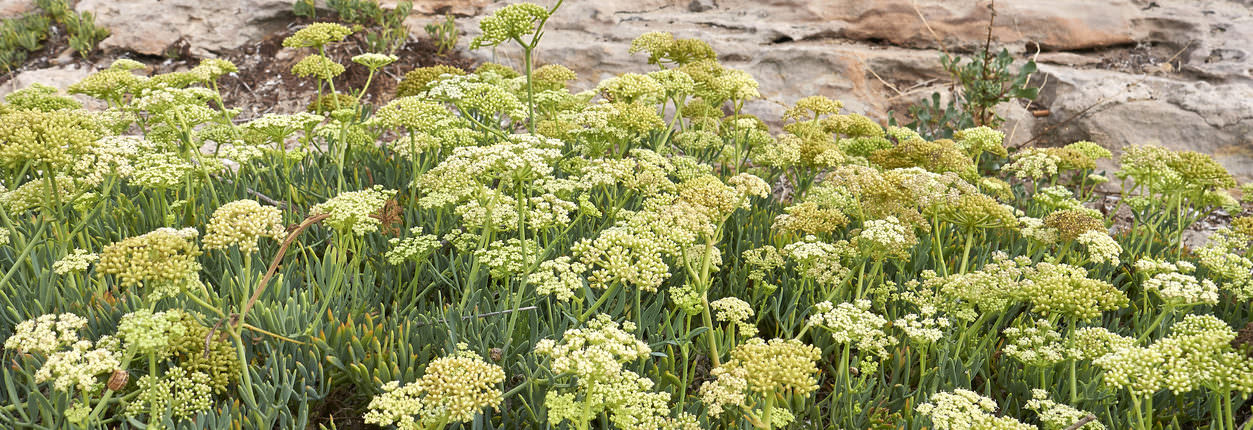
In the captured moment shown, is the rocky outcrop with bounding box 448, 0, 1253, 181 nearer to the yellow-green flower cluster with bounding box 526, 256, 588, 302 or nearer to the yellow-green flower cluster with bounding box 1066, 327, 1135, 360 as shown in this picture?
the yellow-green flower cluster with bounding box 1066, 327, 1135, 360

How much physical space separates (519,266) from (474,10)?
805 cm

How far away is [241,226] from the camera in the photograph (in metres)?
2.10

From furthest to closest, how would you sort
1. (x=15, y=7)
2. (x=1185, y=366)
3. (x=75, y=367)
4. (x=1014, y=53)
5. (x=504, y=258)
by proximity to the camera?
(x=15, y=7) < (x=1014, y=53) < (x=504, y=258) < (x=1185, y=366) < (x=75, y=367)

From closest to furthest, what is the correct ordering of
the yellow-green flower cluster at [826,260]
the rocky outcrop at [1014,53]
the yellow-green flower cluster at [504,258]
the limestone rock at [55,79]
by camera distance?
the yellow-green flower cluster at [504,258], the yellow-green flower cluster at [826,260], the rocky outcrop at [1014,53], the limestone rock at [55,79]

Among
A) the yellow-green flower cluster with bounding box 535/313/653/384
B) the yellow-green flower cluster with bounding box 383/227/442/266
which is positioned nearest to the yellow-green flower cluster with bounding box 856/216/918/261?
the yellow-green flower cluster with bounding box 535/313/653/384

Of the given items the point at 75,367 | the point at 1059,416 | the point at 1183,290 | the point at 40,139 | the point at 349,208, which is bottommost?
the point at 1059,416

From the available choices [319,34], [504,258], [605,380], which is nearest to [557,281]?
[504,258]

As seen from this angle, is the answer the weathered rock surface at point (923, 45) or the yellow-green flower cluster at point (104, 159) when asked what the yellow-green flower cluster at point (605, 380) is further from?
the weathered rock surface at point (923, 45)

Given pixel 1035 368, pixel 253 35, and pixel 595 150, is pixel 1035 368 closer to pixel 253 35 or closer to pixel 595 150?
pixel 595 150

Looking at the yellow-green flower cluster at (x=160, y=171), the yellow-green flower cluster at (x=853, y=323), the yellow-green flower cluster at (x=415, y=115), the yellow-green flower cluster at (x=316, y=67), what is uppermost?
the yellow-green flower cluster at (x=316, y=67)

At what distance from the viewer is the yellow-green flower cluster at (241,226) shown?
6.80 feet

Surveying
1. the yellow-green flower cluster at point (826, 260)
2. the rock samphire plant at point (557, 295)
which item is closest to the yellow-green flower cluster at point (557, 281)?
the rock samphire plant at point (557, 295)

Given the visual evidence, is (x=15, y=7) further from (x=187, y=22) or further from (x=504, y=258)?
(x=504, y=258)

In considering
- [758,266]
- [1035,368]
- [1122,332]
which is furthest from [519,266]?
[1122,332]
